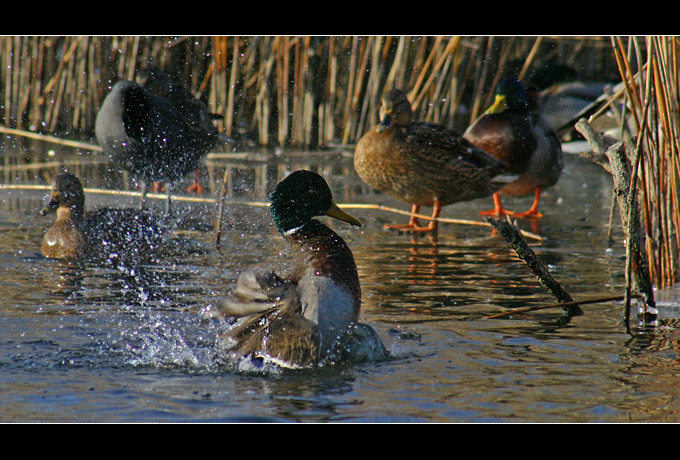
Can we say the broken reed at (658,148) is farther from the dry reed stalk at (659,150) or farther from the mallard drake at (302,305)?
the mallard drake at (302,305)

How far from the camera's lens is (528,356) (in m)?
4.13

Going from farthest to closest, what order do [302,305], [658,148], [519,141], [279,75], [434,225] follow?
[279,75]
[519,141]
[434,225]
[658,148]
[302,305]

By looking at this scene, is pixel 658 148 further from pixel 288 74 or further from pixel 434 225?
pixel 288 74

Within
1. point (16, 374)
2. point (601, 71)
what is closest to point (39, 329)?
point (16, 374)

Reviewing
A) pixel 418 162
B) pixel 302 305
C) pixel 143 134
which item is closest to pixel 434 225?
pixel 418 162

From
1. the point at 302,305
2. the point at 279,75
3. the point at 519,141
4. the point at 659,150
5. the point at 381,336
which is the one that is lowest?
the point at 381,336

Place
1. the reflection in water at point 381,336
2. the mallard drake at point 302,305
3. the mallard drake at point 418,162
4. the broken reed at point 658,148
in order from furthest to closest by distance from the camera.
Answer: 1. the mallard drake at point 418,162
2. the broken reed at point 658,148
3. the mallard drake at point 302,305
4. the reflection in water at point 381,336

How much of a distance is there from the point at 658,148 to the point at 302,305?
6.84ft

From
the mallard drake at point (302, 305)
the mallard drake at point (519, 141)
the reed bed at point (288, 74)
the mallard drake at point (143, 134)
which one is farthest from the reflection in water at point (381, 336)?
the reed bed at point (288, 74)

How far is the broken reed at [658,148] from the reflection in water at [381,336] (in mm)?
285

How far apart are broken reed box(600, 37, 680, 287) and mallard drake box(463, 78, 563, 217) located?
3.35 meters

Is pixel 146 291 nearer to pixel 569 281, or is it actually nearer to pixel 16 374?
pixel 16 374

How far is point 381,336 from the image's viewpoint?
452cm

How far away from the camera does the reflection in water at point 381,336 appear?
3.42 m
